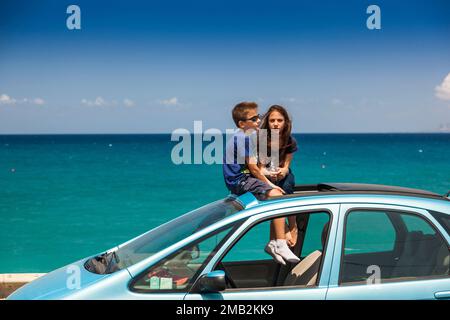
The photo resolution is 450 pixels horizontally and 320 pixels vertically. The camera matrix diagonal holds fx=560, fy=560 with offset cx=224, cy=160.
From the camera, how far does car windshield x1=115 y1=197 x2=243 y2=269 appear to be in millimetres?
3959

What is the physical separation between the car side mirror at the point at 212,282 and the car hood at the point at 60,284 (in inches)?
26.9

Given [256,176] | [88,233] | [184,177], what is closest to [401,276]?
[256,176]

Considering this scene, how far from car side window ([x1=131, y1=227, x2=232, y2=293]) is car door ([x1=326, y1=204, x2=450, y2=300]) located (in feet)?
2.68

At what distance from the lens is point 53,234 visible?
65.3ft

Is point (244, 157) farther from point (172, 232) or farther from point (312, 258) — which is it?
point (312, 258)

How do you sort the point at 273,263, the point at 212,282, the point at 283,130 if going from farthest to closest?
the point at 283,130, the point at 273,263, the point at 212,282

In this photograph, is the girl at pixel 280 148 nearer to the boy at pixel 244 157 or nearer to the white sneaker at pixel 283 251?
the boy at pixel 244 157

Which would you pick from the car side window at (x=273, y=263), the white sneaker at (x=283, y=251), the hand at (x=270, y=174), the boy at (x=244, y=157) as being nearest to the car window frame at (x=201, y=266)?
the car side window at (x=273, y=263)

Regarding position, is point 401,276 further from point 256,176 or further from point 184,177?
point 184,177

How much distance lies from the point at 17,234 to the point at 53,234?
145 cm

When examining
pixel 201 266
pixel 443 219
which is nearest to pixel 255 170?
pixel 201 266

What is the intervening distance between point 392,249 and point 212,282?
162 centimetres

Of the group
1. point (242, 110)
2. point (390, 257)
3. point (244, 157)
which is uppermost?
point (242, 110)

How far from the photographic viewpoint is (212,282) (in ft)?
11.4
